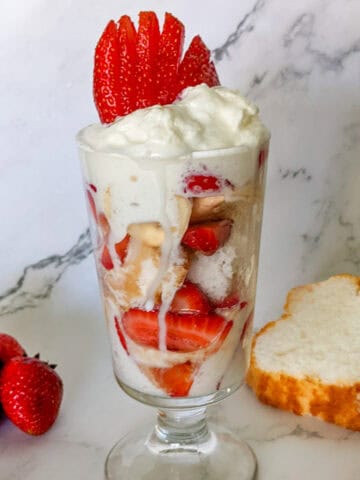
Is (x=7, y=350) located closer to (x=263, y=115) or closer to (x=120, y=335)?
(x=120, y=335)

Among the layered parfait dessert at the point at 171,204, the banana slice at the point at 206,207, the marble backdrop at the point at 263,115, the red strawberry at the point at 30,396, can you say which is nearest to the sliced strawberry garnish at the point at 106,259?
the layered parfait dessert at the point at 171,204

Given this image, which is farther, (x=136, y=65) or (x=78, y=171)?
(x=78, y=171)

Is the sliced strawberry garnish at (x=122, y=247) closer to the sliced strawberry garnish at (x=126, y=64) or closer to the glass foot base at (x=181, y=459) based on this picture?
the sliced strawberry garnish at (x=126, y=64)

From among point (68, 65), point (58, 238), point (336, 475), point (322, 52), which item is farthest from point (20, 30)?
point (336, 475)

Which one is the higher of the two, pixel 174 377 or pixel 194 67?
pixel 194 67

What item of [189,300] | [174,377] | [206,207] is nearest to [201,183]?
[206,207]

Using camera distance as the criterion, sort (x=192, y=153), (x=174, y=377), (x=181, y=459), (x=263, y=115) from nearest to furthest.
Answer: (x=192, y=153) → (x=174, y=377) → (x=181, y=459) → (x=263, y=115)

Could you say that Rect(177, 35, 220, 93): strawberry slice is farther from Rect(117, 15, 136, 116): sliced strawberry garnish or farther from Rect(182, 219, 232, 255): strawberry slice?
Rect(182, 219, 232, 255): strawberry slice

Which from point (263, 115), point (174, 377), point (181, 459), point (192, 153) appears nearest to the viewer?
point (192, 153)

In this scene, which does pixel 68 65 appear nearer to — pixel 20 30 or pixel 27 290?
pixel 20 30
